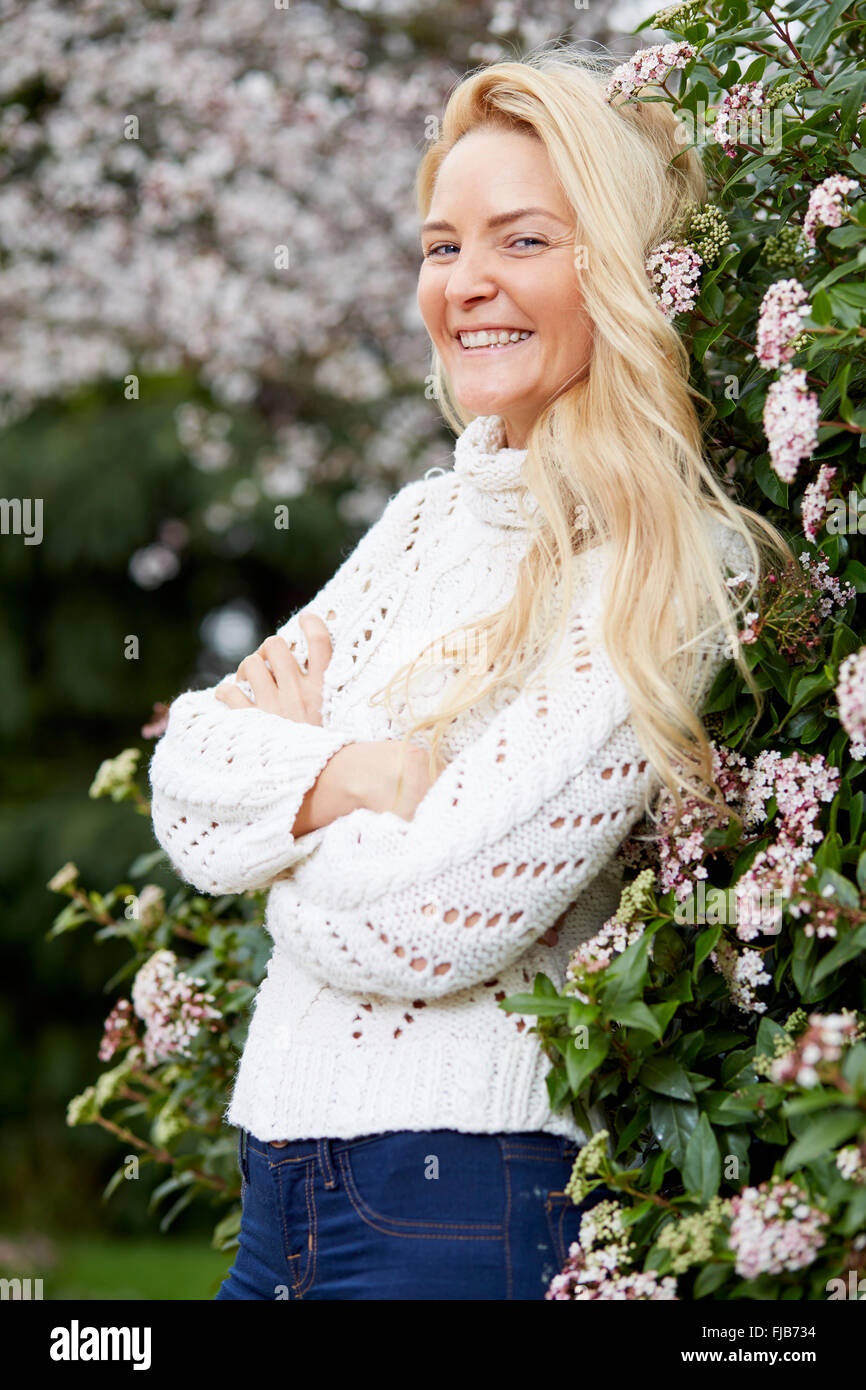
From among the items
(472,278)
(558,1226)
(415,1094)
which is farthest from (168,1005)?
(472,278)

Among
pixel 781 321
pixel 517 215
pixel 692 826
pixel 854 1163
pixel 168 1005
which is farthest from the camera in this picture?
pixel 168 1005

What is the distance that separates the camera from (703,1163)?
1.29 metres

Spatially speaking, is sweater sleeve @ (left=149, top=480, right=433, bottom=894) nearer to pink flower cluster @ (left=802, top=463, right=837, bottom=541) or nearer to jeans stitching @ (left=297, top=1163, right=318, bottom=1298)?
jeans stitching @ (left=297, top=1163, right=318, bottom=1298)

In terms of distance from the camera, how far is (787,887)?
127 centimetres

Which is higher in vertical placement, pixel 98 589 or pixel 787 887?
pixel 98 589

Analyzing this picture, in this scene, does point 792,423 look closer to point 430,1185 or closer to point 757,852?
point 757,852

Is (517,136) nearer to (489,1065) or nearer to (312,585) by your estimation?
(489,1065)

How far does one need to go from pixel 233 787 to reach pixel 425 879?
0.27 metres

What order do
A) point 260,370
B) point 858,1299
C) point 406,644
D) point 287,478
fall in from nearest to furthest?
point 858,1299
point 406,644
point 260,370
point 287,478

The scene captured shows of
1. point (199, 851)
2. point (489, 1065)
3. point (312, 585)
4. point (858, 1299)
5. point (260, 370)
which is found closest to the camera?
point (858, 1299)

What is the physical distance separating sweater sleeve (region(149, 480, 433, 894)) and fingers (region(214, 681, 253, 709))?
11 millimetres

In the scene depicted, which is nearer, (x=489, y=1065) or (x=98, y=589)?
(x=489, y=1065)

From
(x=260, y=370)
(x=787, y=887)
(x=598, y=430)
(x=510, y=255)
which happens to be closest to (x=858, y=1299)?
(x=787, y=887)

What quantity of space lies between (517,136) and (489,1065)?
1.08 meters
